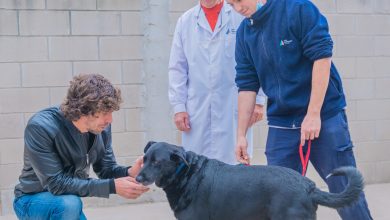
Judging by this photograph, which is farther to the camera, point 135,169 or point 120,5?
point 120,5

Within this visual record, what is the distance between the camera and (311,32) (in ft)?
A: 9.89

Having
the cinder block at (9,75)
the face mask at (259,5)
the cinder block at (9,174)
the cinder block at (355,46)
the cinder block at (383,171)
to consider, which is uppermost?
the face mask at (259,5)

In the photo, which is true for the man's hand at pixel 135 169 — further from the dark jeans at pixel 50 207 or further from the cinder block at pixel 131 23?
the cinder block at pixel 131 23

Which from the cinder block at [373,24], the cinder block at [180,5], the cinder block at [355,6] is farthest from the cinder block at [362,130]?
the cinder block at [180,5]

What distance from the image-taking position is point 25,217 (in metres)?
3.17

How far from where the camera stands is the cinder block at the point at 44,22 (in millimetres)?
4984

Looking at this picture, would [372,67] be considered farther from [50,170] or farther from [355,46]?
[50,170]

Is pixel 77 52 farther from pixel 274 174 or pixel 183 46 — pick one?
pixel 274 174

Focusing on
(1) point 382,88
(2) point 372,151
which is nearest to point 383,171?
(2) point 372,151

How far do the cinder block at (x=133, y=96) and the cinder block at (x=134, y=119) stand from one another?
5cm

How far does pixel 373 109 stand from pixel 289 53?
10.5ft

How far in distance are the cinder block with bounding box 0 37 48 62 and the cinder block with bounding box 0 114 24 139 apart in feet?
1.67

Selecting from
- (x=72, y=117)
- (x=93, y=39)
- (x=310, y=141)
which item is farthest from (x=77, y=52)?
(x=310, y=141)

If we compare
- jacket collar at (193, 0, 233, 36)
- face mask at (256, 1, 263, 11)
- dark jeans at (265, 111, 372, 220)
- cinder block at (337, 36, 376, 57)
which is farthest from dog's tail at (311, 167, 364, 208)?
cinder block at (337, 36, 376, 57)
